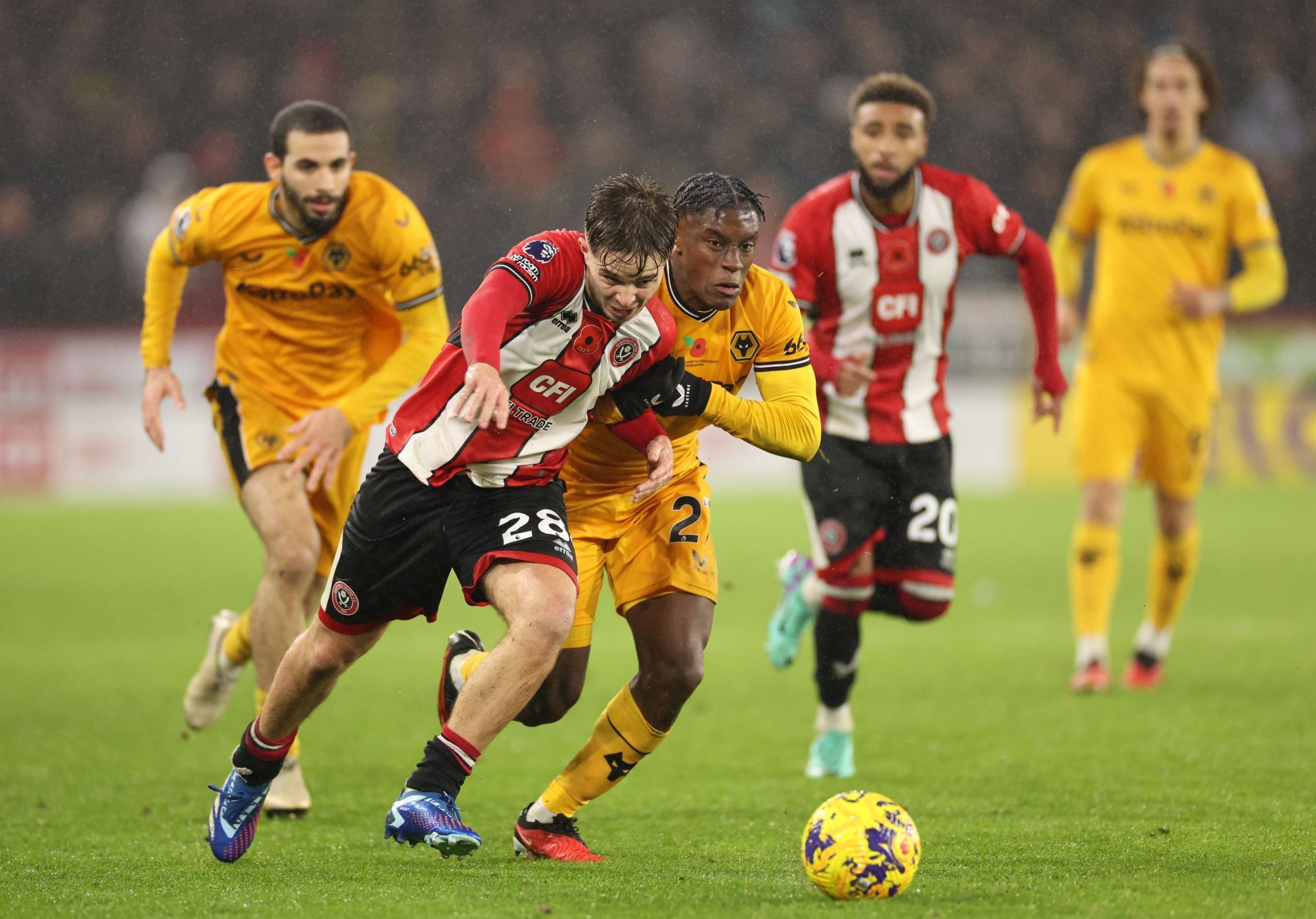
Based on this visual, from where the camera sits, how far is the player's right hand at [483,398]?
387cm

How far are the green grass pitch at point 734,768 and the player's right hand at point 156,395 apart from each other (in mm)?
1285

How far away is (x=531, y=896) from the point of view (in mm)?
4047

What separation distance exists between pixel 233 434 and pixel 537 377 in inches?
80.9

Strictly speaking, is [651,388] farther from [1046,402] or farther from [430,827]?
[1046,402]

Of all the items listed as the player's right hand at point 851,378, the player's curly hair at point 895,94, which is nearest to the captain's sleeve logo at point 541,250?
the player's right hand at point 851,378

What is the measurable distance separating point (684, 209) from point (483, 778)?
249 cm

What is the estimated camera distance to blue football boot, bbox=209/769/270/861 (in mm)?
4523

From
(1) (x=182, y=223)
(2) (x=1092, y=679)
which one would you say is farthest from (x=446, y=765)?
(2) (x=1092, y=679)

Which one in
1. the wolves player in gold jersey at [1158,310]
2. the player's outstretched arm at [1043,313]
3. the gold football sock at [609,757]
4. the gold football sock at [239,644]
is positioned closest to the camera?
the gold football sock at [609,757]

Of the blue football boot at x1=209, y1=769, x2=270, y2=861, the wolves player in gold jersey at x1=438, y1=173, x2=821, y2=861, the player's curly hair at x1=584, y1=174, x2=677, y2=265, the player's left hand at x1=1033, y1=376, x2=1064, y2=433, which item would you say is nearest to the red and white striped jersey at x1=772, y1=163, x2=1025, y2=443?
the player's left hand at x1=1033, y1=376, x2=1064, y2=433

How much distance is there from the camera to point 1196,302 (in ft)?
26.3

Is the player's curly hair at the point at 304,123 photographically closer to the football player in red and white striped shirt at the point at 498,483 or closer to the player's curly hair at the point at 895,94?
the football player in red and white striped shirt at the point at 498,483

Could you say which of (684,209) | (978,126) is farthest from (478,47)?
(684,209)

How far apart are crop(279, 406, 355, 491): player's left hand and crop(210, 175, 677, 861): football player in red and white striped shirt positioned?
111 centimetres
